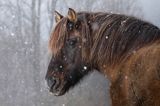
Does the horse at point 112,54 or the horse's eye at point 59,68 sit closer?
the horse at point 112,54

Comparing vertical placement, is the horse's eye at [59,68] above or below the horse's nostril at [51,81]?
above

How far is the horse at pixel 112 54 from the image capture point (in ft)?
10.0

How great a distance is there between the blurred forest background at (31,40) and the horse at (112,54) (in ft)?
26.5

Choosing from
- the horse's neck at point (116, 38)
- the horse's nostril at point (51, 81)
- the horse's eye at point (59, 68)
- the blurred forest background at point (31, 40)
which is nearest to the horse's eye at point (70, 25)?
the horse's neck at point (116, 38)

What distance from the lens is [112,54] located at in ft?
11.2

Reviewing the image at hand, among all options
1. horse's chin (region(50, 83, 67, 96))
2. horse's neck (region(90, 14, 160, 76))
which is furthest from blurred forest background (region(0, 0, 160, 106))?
horse's neck (region(90, 14, 160, 76))

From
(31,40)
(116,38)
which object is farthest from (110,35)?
(31,40)

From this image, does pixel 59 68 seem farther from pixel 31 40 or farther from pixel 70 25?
pixel 31 40

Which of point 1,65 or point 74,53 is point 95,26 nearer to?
point 74,53

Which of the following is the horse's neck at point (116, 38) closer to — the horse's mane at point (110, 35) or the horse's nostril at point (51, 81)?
the horse's mane at point (110, 35)

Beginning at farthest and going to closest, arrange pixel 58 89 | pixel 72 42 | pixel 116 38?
pixel 58 89 → pixel 72 42 → pixel 116 38

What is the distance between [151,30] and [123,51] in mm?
264

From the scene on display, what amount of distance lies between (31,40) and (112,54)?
11.6m

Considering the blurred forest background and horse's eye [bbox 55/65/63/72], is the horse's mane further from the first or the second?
the blurred forest background
